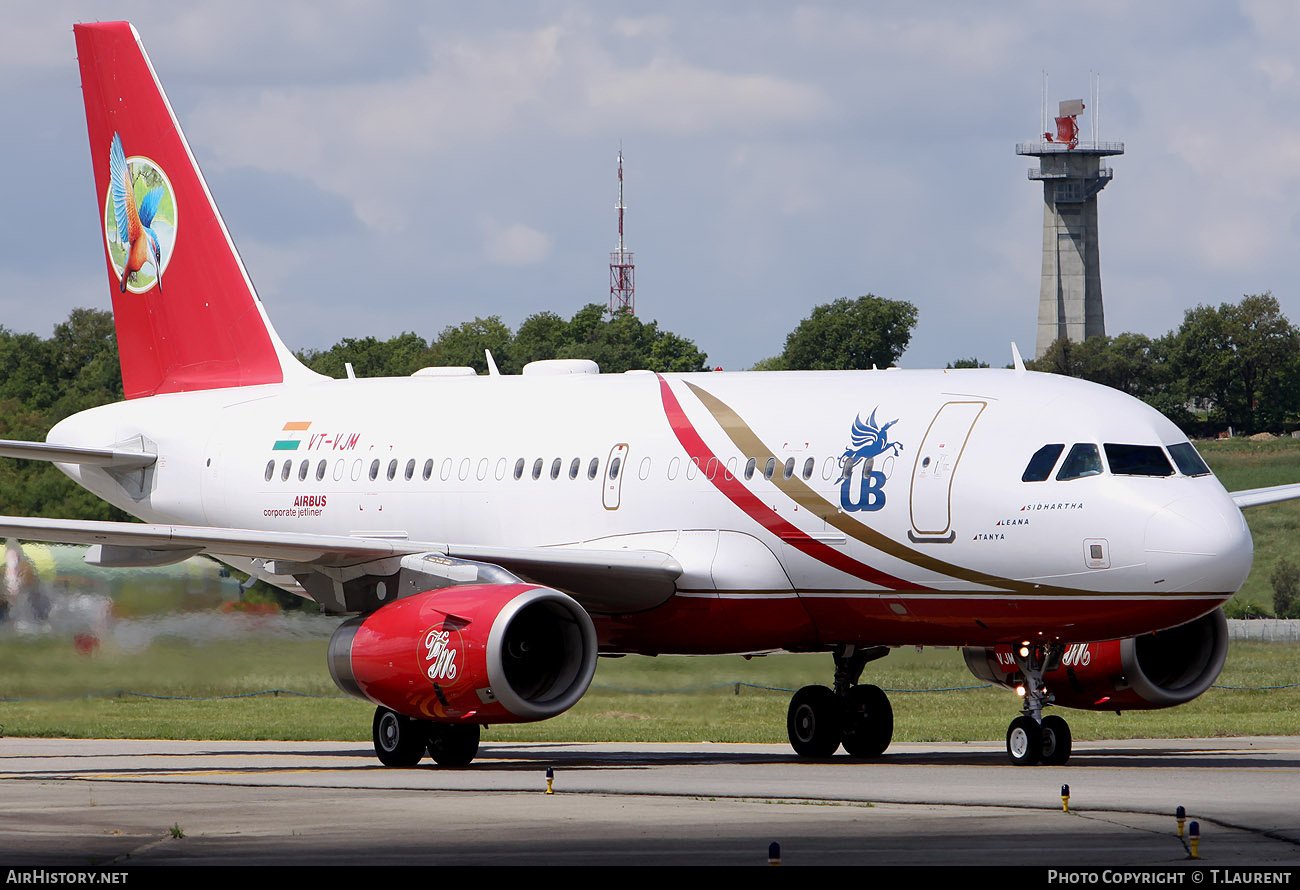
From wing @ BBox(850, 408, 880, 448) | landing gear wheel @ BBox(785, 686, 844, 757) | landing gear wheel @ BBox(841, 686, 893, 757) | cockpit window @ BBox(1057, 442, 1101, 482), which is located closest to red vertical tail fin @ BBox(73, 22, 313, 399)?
landing gear wheel @ BBox(785, 686, 844, 757)

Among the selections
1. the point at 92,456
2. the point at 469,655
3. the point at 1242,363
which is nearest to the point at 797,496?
the point at 469,655

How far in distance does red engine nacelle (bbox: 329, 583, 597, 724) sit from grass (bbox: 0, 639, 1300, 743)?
482 centimetres

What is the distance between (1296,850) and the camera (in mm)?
13180

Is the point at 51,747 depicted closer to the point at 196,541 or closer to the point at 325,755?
the point at 325,755

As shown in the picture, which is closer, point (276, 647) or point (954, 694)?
point (276, 647)

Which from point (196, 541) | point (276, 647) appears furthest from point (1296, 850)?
point (276, 647)

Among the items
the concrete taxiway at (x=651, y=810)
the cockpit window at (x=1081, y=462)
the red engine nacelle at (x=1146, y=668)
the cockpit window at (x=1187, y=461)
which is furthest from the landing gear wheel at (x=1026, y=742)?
the cockpit window at (x=1187, y=461)

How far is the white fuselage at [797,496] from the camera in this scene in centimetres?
1991

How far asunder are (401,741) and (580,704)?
9477mm

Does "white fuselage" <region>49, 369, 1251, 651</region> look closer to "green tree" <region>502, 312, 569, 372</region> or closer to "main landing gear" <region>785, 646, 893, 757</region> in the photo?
"main landing gear" <region>785, 646, 893, 757</region>

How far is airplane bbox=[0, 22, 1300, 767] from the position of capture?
2017 centimetres

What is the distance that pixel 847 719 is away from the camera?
24.4 m

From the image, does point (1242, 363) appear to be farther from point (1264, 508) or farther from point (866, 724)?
point (866, 724)

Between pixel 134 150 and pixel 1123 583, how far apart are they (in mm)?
17593
